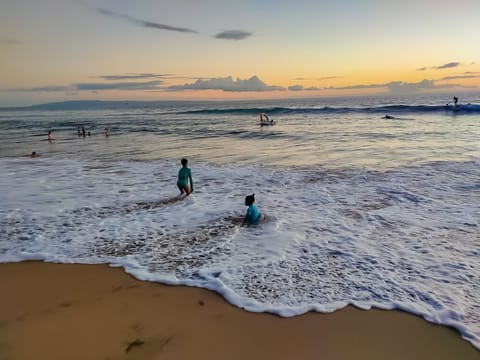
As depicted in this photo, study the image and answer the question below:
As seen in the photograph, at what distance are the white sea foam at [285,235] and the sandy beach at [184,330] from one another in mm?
273

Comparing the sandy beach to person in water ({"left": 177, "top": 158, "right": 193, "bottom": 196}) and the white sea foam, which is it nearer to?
the white sea foam

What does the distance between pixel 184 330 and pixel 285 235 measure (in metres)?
3.59

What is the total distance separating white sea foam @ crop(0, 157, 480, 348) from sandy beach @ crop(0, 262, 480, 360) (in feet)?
0.89

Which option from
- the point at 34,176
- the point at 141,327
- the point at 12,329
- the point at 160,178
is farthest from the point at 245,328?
the point at 34,176

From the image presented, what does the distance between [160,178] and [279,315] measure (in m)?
9.82

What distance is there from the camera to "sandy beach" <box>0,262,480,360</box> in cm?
413

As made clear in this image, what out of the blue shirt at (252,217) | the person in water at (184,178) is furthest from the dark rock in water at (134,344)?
the person in water at (184,178)

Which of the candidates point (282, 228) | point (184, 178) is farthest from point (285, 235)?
point (184, 178)

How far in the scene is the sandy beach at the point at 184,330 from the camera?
13.6 ft

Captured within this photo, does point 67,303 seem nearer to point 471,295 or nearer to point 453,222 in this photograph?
point 471,295

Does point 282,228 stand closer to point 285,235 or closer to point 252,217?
point 285,235

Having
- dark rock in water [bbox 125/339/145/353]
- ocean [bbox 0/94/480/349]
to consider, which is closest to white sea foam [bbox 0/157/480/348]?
ocean [bbox 0/94/480/349]

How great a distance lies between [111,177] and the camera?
1409 centimetres

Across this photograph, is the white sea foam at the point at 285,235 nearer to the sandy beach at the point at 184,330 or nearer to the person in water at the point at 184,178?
the sandy beach at the point at 184,330
